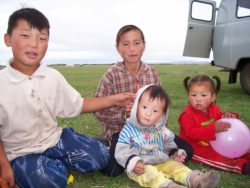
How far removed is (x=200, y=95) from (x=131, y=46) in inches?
33.1

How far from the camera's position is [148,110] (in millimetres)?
2969

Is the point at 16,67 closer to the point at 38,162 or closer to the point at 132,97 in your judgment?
the point at 38,162

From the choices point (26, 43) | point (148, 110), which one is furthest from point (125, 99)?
point (26, 43)

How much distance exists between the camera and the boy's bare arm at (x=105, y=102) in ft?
10.5

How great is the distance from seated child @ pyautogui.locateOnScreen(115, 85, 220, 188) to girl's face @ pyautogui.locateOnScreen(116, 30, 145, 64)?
2.48ft

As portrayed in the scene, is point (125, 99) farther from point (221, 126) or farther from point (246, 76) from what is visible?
point (246, 76)

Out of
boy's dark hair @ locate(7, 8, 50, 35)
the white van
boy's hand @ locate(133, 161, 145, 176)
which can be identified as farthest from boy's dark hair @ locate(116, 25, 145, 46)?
the white van

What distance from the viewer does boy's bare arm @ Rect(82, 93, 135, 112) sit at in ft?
10.5

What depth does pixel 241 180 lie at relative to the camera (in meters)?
3.11

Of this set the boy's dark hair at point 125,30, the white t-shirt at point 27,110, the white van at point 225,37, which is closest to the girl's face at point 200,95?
the boy's dark hair at point 125,30

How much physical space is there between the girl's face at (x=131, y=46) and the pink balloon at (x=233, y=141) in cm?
111

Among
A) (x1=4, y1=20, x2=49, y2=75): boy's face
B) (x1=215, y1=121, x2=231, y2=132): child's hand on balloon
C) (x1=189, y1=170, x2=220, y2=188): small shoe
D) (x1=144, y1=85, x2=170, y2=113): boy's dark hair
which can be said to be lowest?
(x1=189, y1=170, x2=220, y2=188): small shoe

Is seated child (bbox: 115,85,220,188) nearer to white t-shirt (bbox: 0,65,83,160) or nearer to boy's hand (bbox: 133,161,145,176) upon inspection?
boy's hand (bbox: 133,161,145,176)

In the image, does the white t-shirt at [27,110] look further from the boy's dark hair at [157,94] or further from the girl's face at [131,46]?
the girl's face at [131,46]
